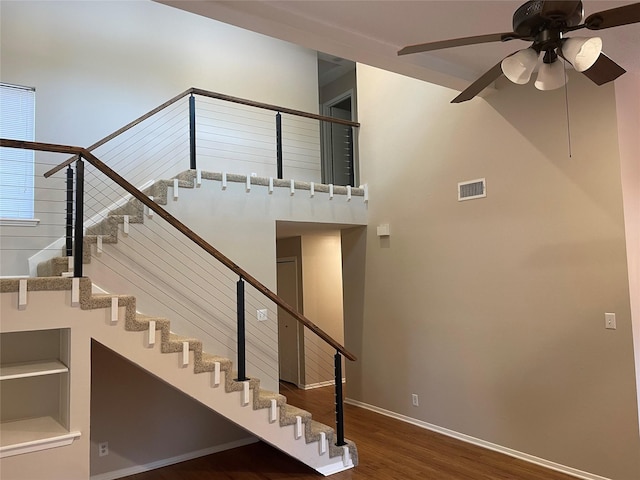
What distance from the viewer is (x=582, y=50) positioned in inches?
77.2

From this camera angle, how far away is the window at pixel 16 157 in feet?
14.8

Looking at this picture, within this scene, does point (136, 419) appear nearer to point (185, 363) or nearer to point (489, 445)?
point (185, 363)

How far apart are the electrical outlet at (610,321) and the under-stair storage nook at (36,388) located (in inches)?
152

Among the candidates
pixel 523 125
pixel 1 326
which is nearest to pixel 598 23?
pixel 523 125

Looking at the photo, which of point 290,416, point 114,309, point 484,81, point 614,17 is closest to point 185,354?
point 114,309

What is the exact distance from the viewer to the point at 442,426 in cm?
488

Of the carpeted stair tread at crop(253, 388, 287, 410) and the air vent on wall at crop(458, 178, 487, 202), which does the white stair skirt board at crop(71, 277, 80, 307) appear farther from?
the air vent on wall at crop(458, 178, 487, 202)

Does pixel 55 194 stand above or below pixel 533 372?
above

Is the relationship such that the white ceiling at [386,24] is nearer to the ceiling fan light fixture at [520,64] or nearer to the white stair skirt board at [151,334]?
the ceiling fan light fixture at [520,64]

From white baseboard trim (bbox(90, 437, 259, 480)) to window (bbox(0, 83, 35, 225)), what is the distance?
2498 millimetres

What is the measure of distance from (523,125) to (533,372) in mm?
2205

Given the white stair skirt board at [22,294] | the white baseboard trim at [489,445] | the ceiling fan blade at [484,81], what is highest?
the ceiling fan blade at [484,81]

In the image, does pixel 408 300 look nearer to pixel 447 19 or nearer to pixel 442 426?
pixel 442 426

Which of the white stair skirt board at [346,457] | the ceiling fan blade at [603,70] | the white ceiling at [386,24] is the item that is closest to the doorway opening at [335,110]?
the white ceiling at [386,24]
